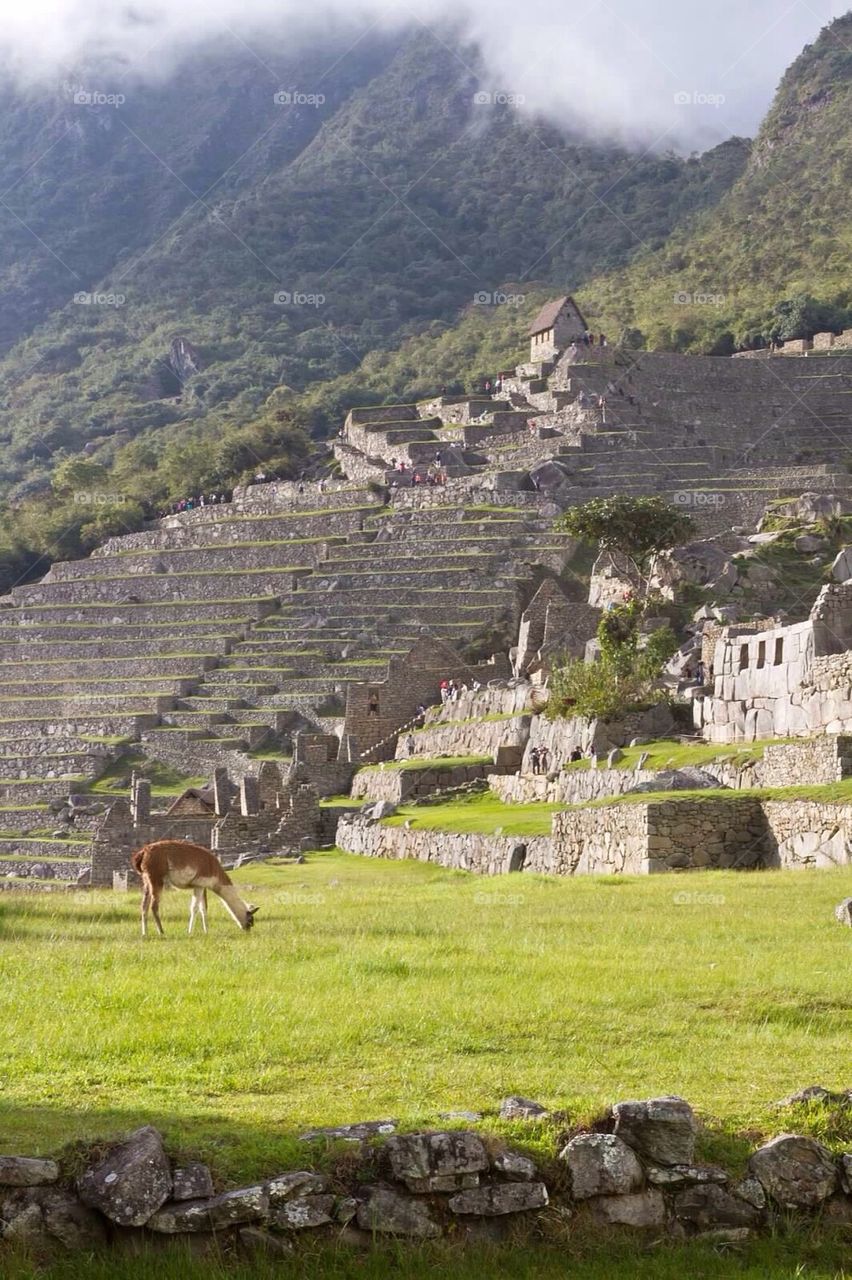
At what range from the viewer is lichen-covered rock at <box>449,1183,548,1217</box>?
26.4 feet

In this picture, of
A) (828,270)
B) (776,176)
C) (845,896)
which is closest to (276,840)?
(845,896)

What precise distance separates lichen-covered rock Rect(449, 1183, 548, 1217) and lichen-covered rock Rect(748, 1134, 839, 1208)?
3.39 ft

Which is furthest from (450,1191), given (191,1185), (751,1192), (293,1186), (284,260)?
(284,260)

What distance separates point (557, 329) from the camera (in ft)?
305

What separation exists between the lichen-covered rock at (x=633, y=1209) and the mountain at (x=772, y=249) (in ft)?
306

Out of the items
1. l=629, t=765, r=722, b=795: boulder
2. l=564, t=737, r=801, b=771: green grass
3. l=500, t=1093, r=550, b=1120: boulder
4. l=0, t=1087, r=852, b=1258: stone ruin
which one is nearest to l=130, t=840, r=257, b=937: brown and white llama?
l=500, t=1093, r=550, b=1120: boulder

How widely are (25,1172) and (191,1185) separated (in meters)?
0.72

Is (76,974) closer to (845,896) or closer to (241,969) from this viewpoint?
(241,969)

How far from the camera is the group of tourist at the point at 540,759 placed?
1489 inches

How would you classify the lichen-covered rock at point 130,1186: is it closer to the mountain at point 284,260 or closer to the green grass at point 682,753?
the green grass at point 682,753

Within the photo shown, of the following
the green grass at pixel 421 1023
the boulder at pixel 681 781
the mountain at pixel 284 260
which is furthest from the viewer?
the mountain at pixel 284 260

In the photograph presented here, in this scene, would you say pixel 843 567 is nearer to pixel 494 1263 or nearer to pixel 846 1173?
pixel 846 1173

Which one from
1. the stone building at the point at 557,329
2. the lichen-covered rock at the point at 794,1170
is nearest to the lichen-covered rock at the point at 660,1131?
the lichen-covered rock at the point at 794,1170

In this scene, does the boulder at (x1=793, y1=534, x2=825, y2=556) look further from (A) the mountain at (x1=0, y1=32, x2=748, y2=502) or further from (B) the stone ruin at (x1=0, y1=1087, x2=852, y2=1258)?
(A) the mountain at (x1=0, y1=32, x2=748, y2=502)
